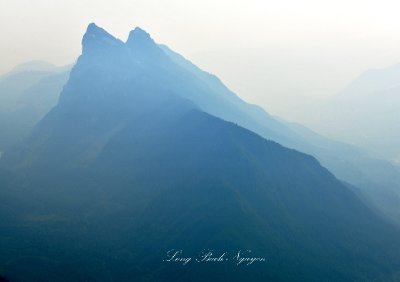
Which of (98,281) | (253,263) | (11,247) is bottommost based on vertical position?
(11,247)

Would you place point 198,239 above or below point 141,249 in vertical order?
above

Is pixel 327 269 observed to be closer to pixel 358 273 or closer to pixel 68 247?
pixel 358 273

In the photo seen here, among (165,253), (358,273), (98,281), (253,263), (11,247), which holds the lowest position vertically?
(11,247)

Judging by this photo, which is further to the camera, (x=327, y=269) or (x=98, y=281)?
(x=327, y=269)

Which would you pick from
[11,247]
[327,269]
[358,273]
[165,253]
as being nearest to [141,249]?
[165,253]

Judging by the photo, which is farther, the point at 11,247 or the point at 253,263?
Answer: the point at 11,247

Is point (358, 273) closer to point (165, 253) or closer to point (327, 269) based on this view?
point (327, 269)

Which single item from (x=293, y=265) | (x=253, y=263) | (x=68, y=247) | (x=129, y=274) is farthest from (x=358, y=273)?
(x=68, y=247)

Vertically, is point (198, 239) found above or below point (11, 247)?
above
